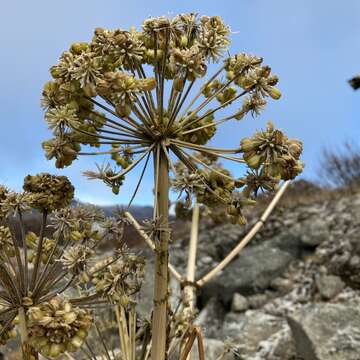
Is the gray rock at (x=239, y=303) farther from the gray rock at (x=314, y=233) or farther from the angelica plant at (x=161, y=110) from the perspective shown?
the angelica plant at (x=161, y=110)

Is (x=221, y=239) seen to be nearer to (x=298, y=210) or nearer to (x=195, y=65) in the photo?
(x=298, y=210)

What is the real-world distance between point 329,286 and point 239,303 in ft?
6.26

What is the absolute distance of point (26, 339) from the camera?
47.2 inches

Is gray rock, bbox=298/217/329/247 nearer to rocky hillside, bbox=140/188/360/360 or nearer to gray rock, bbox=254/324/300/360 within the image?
rocky hillside, bbox=140/188/360/360

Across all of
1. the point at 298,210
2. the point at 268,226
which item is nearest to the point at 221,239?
the point at 268,226

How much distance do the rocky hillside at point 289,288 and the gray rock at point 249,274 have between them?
0.02 metres

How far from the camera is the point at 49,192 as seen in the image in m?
1.50

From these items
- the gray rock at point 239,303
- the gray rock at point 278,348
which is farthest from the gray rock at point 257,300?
the gray rock at point 278,348

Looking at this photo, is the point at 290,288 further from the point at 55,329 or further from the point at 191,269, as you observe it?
the point at 55,329

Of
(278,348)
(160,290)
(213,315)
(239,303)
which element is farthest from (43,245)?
(213,315)

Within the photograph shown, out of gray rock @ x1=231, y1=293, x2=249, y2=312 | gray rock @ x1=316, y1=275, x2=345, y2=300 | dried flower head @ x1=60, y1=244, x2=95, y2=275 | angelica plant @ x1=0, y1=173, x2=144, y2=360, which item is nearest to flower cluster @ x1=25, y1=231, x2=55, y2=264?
angelica plant @ x1=0, y1=173, x2=144, y2=360

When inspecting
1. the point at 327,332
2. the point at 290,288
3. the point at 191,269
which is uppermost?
the point at 290,288

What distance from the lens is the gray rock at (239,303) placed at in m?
9.41

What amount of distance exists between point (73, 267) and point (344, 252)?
8854 millimetres
